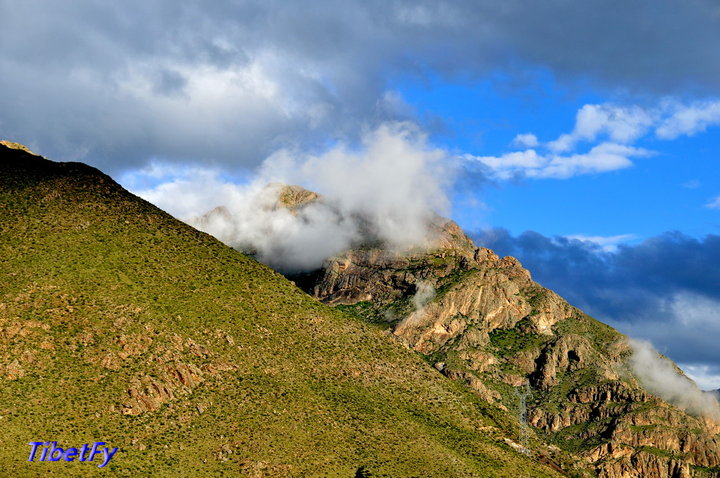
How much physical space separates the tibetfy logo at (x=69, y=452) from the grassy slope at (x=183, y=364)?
1414mm

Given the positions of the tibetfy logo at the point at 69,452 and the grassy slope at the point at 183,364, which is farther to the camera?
the grassy slope at the point at 183,364

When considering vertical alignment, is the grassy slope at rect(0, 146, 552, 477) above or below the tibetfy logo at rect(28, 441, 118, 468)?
above

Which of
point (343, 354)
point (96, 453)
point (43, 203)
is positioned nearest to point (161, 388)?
point (96, 453)

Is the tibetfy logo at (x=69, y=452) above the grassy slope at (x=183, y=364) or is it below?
below

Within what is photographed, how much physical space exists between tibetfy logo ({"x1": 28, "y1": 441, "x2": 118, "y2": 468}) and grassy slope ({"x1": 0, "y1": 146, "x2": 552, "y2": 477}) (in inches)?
55.7

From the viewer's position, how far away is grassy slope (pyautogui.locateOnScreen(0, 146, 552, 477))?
474 ft

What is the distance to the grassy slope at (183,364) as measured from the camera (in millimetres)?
144375

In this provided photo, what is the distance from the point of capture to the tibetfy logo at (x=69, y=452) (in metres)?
132

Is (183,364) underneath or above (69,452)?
above

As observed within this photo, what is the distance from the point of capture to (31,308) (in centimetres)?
15875

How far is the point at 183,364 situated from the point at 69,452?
32365 mm

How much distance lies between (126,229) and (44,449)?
233ft

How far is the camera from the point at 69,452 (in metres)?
135

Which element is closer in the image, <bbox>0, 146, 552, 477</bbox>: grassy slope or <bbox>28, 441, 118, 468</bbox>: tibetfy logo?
<bbox>28, 441, 118, 468</bbox>: tibetfy logo
